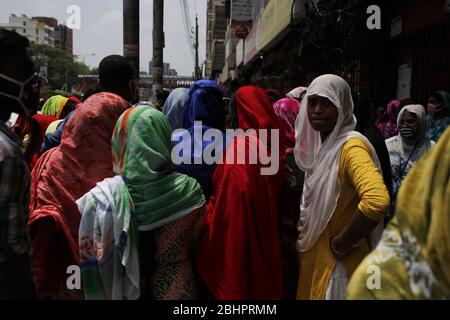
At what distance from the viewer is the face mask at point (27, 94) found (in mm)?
1630

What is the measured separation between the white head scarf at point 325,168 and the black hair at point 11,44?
1.35 metres

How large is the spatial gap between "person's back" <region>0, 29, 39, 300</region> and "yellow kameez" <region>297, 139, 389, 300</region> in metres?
1.27

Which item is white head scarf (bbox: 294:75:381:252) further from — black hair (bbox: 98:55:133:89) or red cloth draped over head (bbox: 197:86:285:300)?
black hair (bbox: 98:55:133:89)

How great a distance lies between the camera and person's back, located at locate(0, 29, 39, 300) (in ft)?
4.65

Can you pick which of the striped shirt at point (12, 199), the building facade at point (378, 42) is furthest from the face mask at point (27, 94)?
the building facade at point (378, 42)

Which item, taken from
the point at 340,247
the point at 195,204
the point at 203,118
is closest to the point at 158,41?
the point at 203,118

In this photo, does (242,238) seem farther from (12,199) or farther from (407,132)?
(407,132)

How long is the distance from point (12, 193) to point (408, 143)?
338 centimetres

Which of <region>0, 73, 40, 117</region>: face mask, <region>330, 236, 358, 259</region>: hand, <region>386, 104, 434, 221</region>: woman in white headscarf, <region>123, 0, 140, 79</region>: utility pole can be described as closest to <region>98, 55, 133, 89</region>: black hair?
<region>0, 73, 40, 117</region>: face mask

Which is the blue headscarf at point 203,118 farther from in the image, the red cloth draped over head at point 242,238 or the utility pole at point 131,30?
the utility pole at point 131,30

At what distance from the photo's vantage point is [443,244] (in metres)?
0.91

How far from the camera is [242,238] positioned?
1992 millimetres
